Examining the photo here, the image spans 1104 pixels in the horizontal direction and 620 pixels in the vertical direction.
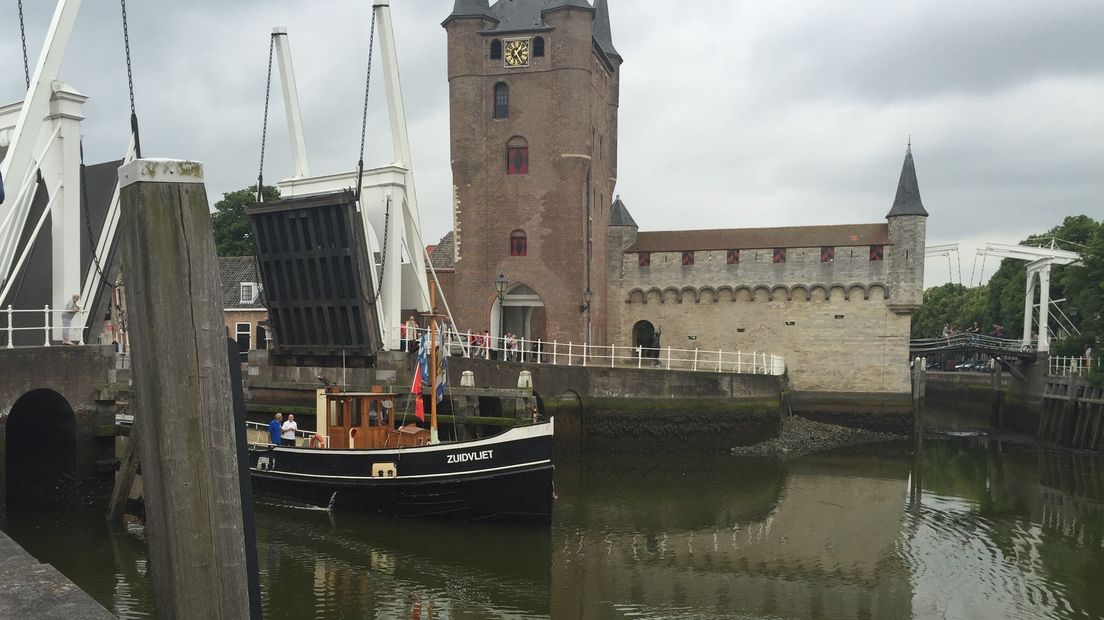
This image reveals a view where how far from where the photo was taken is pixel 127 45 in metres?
8.72

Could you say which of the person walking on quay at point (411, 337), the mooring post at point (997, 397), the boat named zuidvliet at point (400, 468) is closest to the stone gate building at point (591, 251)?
the mooring post at point (997, 397)

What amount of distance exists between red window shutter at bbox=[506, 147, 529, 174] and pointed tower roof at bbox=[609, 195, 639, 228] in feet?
17.2

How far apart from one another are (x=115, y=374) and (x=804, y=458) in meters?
18.9

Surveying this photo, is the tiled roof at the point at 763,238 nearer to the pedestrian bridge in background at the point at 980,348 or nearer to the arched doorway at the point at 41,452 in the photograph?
the pedestrian bridge in background at the point at 980,348

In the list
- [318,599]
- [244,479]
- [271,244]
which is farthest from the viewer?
[271,244]

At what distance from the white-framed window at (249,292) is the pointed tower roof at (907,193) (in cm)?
2425

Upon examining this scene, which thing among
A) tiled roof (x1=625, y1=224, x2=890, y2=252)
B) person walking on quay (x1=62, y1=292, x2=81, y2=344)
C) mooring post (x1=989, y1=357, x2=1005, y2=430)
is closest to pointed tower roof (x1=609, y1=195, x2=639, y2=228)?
tiled roof (x1=625, y1=224, x2=890, y2=252)

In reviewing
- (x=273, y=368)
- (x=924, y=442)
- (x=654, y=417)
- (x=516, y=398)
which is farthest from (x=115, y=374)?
(x=924, y=442)

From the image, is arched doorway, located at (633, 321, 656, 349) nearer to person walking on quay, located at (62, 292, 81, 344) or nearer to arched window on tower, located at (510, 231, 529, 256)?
arched window on tower, located at (510, 231, 529, 256)

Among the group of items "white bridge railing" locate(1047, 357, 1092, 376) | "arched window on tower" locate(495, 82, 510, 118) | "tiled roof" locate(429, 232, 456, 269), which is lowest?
"white bridge railing" locate(1047, 357, 1092, 376)

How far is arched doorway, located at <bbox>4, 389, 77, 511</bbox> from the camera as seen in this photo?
1711cm

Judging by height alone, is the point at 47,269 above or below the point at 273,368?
above

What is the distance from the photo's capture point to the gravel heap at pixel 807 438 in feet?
94.1

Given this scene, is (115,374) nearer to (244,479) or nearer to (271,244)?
(271,244)
